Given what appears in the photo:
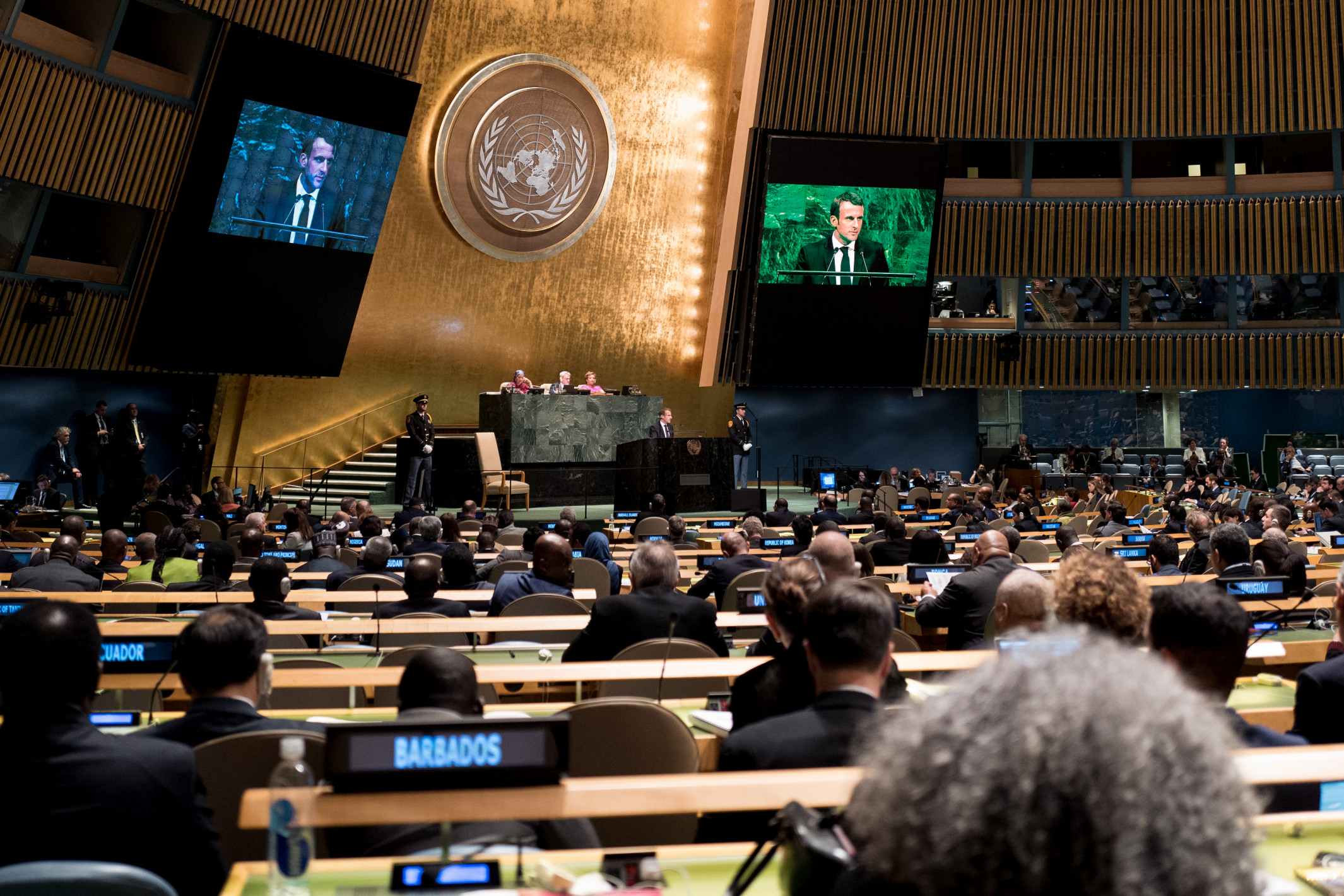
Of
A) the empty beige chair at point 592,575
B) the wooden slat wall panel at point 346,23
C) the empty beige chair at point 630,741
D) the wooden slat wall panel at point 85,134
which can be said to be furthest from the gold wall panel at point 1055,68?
the empty beige chair at point 630,741

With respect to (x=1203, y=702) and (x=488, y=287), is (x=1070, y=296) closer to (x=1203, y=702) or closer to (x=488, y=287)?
(x=488, y=287)

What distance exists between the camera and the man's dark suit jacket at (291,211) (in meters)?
13.6

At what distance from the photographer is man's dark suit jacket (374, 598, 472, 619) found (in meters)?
5.41

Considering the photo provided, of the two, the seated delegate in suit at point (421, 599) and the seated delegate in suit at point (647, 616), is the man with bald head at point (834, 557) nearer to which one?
the seated delegate in suit at point (647, 616)

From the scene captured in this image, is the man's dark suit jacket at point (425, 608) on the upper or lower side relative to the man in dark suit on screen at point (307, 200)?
lower

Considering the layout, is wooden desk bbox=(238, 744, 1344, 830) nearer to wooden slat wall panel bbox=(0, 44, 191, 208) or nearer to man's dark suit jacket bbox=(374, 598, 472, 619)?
man's dark suit jacket bbox=(374, 598, 472, 619)

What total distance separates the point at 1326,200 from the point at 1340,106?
1.62m

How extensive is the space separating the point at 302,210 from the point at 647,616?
11.2 metres

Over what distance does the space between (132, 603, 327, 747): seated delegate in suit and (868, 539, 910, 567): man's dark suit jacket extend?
5.70 metres

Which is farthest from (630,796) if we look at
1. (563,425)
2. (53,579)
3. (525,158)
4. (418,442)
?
(525,158)

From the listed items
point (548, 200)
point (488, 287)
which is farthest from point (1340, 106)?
point (488, 287)

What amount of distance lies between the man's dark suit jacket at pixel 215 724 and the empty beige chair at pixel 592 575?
14.1ft

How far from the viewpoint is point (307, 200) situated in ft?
46.2

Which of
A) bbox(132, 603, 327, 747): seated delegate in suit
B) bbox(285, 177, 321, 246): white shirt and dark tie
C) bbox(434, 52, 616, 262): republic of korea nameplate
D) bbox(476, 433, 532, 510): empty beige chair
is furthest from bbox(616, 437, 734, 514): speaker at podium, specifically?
bbox(132, 603, 327, 747): seated delegate in suit
